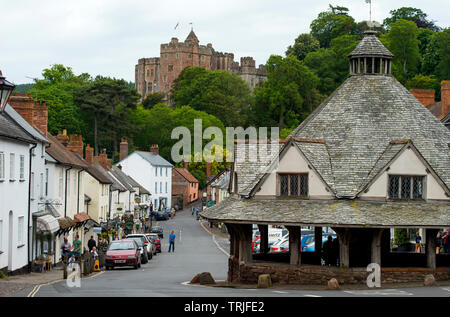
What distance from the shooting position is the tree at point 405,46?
122m

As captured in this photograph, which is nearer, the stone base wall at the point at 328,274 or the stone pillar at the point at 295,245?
the stone base wall at the point at 328,274

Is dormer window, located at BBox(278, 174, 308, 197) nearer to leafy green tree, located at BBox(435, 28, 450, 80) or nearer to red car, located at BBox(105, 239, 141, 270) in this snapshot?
red car, located at BBox(105, 239, 141, 270)

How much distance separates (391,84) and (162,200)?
8443cm

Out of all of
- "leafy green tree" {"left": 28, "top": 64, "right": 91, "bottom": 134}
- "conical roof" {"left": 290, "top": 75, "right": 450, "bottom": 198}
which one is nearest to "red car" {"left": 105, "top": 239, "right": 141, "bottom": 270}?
"conical roof" {"left": 290, "top": 75, "right": 450, "bottom": 198}

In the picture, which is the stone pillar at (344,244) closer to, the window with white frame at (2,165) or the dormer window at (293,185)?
the dormer window at (293,185)

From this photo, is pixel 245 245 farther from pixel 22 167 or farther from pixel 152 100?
pixel 152 100

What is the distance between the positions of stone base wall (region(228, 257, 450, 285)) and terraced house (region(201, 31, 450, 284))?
0.04 metres

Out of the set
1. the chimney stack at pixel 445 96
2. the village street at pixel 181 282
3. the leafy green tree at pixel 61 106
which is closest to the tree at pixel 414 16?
the leafy green tree at pixel 61 106

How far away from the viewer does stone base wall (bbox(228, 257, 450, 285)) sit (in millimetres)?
27703

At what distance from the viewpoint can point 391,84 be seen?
1313 inches

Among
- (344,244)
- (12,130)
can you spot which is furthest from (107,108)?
(344,244)

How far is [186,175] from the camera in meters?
125

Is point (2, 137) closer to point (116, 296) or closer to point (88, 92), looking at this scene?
point (116, 296)

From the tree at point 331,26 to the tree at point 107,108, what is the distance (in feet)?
152
